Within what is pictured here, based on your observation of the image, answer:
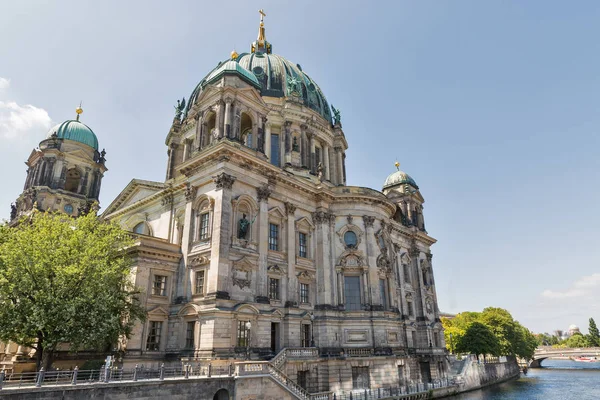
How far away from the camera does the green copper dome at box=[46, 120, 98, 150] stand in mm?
50562

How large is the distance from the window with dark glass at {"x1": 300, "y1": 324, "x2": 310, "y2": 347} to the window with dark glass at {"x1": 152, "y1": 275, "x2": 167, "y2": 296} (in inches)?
445

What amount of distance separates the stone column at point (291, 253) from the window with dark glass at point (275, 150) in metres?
9.73

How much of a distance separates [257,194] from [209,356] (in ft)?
41.4

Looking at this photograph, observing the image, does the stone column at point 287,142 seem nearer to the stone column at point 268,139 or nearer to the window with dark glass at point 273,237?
the stone column at point 268,139

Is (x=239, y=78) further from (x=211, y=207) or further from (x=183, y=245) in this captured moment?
(x=183, y=245)

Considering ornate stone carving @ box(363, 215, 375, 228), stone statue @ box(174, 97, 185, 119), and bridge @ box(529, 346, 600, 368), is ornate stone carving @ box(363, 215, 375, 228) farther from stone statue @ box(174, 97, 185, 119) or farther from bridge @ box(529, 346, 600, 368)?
bridge @ box(529, 346, 600, 368)

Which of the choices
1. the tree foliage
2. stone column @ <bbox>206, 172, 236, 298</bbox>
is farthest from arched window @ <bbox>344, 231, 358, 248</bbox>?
the tree foliage

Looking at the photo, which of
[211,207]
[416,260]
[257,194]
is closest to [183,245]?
[211,207]

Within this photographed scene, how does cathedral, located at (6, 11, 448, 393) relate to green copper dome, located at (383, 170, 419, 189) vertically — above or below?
below

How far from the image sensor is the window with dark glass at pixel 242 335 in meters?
26.7

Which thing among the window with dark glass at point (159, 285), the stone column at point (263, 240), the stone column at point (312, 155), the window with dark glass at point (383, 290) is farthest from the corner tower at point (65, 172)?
the window with dark glass at point (383, 290)

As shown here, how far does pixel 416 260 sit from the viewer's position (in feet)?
168

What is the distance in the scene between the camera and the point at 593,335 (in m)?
140

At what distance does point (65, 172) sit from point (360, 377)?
41.6 meters
